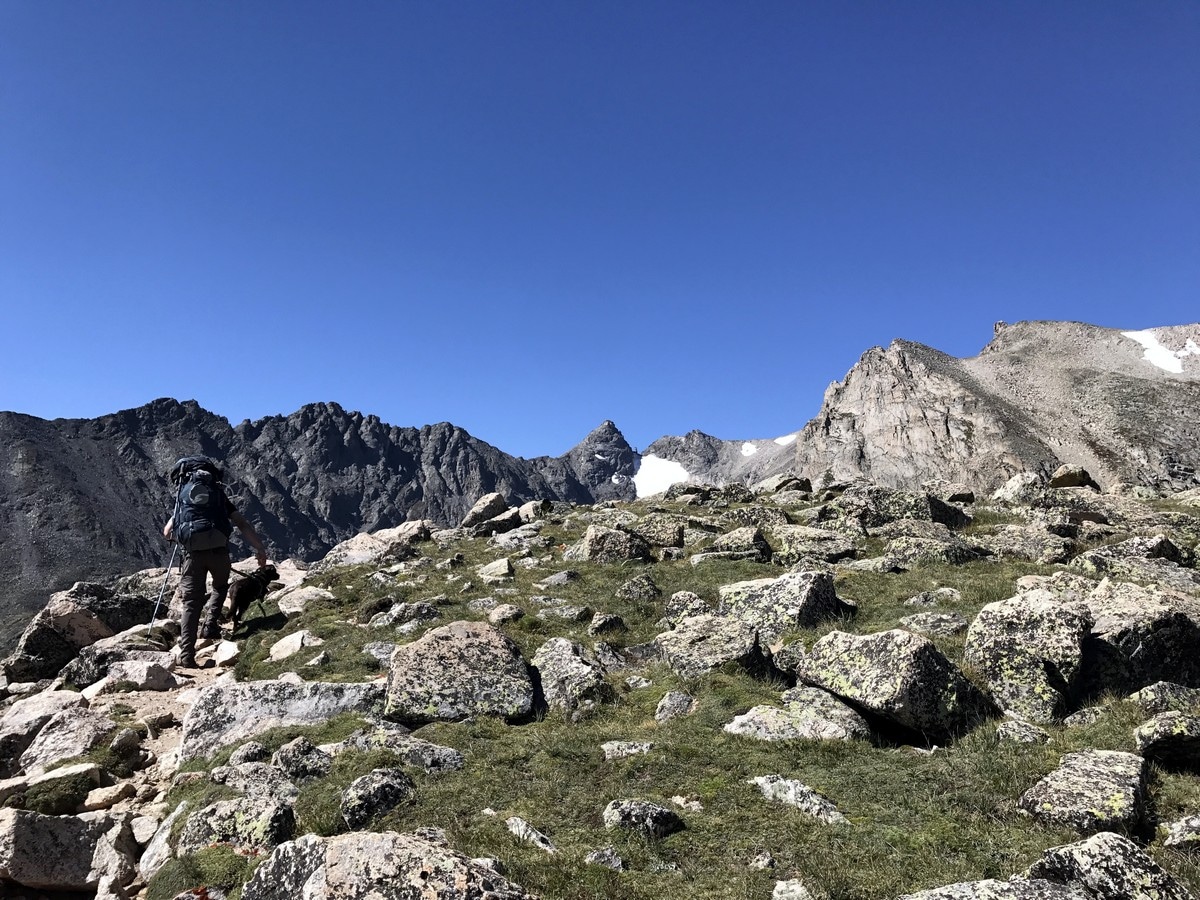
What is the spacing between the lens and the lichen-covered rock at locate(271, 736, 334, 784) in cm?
984

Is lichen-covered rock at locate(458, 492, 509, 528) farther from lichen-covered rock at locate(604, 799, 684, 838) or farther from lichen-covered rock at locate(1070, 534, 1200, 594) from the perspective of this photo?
lichen-covered rock at locate(604, 799, 684, 838)

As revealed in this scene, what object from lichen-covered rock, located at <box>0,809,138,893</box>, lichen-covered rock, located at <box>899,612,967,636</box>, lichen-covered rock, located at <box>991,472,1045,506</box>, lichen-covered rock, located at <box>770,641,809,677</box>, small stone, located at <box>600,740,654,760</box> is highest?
lichen-covered rock, located at <box>991,472,1045,506</box>

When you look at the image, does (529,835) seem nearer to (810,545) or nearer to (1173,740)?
(1173,740)

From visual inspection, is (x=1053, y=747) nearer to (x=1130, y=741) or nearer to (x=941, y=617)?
(x=1130, y=741)

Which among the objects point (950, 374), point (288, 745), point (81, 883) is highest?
point (950, 374)

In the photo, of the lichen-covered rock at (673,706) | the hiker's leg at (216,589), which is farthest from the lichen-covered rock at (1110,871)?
the hiker's leg at (216,589)

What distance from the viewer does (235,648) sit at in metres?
19.1

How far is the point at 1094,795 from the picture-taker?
734cm

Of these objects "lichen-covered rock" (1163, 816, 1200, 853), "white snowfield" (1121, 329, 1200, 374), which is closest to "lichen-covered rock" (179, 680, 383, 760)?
"lichen-covered rock" (1163, 816, 1200, 853)

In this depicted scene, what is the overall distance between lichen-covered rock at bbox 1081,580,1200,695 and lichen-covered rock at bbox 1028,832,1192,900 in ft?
18.5

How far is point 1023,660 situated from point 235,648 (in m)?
19.3

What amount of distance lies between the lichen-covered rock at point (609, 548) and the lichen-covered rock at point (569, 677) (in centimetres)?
923

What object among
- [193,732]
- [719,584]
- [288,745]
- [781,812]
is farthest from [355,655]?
[781,812]

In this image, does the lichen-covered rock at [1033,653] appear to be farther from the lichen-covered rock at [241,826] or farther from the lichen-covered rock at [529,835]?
the lichen-covered rock at [241,826]
